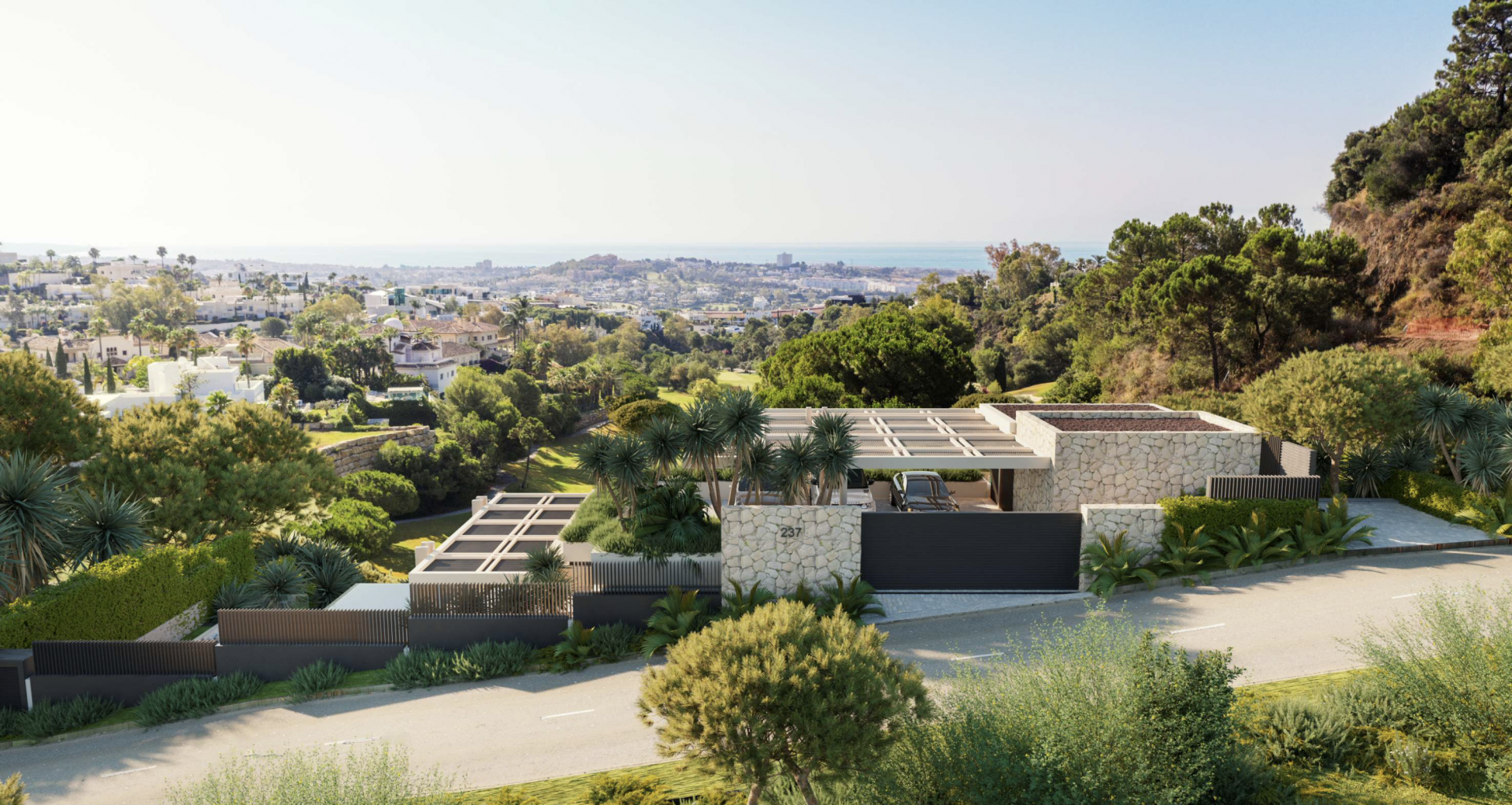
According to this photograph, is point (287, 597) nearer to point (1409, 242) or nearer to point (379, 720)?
point (379, 720)

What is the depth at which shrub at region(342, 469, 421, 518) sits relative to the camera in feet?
176

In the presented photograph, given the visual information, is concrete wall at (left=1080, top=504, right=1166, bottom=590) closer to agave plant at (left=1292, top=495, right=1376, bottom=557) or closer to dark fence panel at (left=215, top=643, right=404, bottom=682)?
agave plant at (left=1292, top=495, right=1376, bottom=557)

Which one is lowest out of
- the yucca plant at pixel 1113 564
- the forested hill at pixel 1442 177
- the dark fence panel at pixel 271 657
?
the dark fence panel at pixel 271 657

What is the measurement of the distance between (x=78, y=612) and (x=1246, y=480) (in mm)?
23362

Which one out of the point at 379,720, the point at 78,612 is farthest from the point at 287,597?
the point at 379,720

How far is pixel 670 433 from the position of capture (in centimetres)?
1777

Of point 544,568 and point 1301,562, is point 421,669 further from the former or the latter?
point 1301,562

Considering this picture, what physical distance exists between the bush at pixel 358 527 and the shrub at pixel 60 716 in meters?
25.6

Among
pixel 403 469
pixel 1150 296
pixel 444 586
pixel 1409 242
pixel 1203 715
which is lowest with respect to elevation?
pixel 403 469

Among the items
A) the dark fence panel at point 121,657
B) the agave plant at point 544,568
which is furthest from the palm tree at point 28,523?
the agave plant at point 544,568

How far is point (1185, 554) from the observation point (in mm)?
17688

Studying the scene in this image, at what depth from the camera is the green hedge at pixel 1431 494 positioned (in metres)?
19.8

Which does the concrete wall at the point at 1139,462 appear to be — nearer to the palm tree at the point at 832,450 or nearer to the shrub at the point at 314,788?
the palm tree at the point at 832,450

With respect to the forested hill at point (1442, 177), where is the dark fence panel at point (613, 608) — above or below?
below
